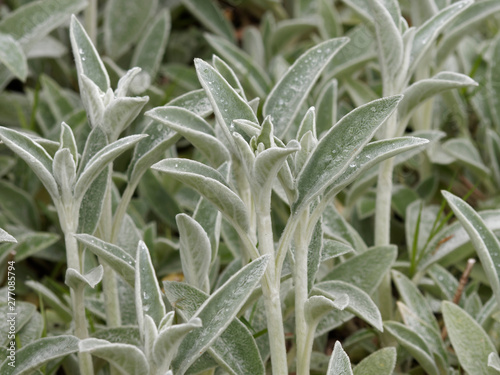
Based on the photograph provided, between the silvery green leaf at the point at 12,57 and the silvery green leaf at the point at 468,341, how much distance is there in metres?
1.12

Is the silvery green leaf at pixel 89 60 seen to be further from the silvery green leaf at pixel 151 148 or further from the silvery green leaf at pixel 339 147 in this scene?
the silvery green leaf at pixel 339 147

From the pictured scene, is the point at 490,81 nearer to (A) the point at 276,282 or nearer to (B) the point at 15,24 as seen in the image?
(A) the point at 276,282

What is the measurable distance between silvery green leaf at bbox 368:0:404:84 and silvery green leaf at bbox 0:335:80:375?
0.78 m

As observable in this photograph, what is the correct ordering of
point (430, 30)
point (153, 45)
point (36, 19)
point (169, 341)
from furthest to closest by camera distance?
point (153, 45), point (36, 19), point (430, 30), point (169, 341)

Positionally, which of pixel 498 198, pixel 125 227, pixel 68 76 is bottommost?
pixel 498 198

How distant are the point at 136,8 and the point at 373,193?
1.05m

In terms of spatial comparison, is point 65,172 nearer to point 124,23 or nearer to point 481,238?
point 481,238

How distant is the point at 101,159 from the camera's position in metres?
1.05

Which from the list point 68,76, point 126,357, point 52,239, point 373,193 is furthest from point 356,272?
point 68,76

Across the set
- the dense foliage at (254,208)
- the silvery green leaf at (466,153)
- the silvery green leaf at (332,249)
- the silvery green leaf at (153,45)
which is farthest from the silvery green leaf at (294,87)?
the silvery green leaf at (153,45)

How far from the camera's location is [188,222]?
3.59 ft

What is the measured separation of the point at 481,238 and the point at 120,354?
638 mm

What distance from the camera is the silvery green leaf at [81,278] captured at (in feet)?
3.47

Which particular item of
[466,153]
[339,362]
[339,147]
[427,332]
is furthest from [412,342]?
[466,153]
